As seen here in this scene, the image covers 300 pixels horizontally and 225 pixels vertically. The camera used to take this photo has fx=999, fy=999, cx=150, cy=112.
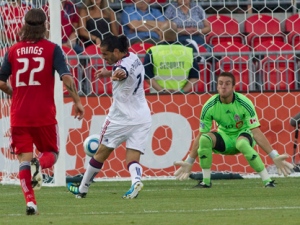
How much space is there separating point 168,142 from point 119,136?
11.2ft

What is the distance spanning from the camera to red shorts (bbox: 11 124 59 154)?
768 cm

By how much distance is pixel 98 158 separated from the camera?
9.57 metres

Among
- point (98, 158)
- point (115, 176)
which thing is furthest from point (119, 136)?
point (115, 176)

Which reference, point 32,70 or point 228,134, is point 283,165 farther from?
point 32,70

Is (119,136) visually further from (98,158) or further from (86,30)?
(86,30)

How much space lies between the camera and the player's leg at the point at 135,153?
9.21 meters

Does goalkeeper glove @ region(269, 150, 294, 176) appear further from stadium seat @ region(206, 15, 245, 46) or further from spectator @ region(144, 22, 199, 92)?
stadium seat @ region(206, 15, 245, 46)

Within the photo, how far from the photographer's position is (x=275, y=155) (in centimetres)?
1070

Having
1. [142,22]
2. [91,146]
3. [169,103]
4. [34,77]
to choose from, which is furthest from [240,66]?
[34,77]

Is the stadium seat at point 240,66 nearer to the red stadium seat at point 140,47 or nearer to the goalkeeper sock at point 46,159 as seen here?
the red stadium seat at point 140,47

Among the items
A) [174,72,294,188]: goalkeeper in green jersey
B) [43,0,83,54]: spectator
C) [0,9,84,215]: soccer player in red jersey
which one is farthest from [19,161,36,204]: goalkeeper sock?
[43,0,83,54]: spectator

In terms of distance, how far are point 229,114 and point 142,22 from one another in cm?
315

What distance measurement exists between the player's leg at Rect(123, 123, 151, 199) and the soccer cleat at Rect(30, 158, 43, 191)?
170cm

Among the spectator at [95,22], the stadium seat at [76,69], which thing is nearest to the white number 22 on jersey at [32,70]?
the stadium seat at [76,69]
